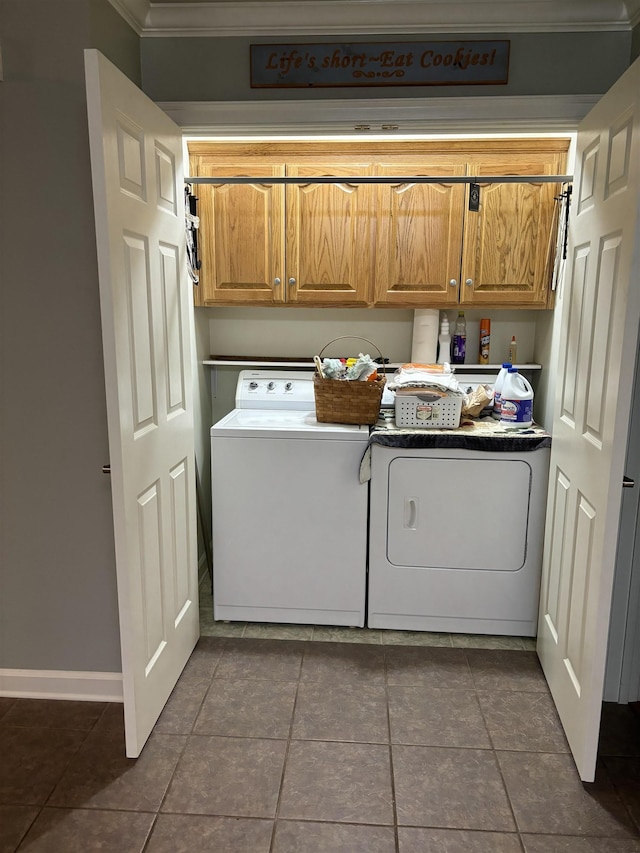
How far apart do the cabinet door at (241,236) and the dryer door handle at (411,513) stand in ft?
4.00

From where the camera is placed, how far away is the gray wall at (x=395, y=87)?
7.00 ft

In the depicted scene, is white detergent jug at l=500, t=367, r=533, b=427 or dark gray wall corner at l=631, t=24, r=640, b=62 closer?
dark gray wall corner at l=631, t=24, r=640, b=62

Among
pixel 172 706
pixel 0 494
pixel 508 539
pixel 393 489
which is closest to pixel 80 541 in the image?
pixel 0 494

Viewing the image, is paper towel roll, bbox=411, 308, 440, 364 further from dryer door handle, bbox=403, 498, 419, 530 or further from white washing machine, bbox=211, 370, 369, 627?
dryer door handle, bbox=403, 498, 419, 530

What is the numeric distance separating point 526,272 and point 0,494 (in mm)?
2453

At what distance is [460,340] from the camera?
3238 mm

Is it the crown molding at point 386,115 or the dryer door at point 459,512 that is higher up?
the crown molding at point 386,115

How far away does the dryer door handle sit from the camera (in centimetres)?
261

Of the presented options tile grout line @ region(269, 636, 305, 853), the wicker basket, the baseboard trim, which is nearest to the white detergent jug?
the wicker basket

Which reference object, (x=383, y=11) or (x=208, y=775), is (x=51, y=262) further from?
(x=208, y=775)

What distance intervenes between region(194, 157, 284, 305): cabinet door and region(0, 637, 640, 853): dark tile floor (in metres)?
1.74

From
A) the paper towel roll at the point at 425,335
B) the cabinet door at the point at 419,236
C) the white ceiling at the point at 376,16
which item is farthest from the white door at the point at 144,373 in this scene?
the paper towel roll at the point at 425,335

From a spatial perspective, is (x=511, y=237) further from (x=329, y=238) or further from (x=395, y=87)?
(x=395, y=87)

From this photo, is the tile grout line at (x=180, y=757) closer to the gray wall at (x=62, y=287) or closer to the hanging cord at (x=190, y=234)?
the gray wall at (x=62, y=287)
